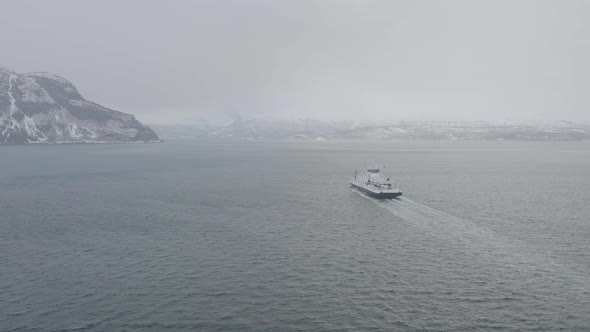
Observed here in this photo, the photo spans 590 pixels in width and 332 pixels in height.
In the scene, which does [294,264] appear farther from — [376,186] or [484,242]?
[376,186]

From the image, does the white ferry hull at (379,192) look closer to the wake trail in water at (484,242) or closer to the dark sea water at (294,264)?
the dark sea water at (294,264)

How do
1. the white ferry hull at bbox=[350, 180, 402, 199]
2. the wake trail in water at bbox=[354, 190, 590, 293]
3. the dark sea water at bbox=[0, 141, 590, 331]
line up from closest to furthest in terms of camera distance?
the dark sea water at bbox=[0, 141, 590, 331] → the wake trail in water at bbox=[354, 190, 590, 293] → the white ferry hull at bbox=[350, 180, 402, 199]

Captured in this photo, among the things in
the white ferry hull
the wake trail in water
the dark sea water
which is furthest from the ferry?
the wake trail in water

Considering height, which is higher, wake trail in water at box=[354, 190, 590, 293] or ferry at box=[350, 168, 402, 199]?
ferry at box=[350, 168, 402, 199]

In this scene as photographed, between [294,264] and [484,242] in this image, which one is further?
[484,242]

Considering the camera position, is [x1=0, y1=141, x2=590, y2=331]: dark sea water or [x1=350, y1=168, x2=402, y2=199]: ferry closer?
[x1=0, y1=141, x2=590, y2=331]: dark sea water

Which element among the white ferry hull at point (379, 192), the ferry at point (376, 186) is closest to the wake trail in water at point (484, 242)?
the white ferry hull at point (379, 192)

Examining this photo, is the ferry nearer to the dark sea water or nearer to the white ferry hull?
the white ferry hull

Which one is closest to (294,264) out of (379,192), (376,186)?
(379,192)

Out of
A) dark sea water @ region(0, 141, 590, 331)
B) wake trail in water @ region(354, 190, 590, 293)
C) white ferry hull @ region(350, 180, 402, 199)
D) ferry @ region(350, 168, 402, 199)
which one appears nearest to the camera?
dark sea water @ region(0, 141, 590, 331)
